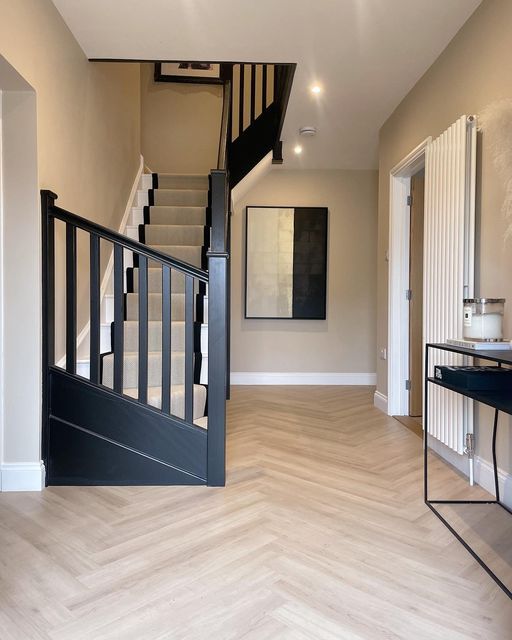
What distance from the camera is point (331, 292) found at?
5301mm

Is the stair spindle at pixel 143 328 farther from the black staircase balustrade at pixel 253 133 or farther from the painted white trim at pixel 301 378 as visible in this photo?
the painted white trim at pixel 301 378

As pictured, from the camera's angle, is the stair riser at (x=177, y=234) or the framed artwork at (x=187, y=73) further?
the framed artwork at (x=187, y=73)

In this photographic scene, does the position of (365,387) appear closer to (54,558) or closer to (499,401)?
(499,401)

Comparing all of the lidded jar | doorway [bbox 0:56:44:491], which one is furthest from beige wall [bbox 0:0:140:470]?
the lidded jar

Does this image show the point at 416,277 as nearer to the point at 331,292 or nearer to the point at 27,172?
the point at 331,292

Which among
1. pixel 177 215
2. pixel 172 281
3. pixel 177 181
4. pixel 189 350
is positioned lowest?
pixel 189 350

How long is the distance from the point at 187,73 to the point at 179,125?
0.64 metres

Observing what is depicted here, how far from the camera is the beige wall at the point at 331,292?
524 centimetres

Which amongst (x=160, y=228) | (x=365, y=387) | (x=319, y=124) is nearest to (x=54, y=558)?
(x=160, y=228)

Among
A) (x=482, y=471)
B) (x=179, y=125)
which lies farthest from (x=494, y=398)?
(x=179, y=125)

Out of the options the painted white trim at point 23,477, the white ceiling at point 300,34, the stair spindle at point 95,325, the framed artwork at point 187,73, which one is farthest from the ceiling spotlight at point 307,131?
the painted white trim at point 23,477

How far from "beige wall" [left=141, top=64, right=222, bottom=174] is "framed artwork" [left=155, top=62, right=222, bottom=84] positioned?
0.06m

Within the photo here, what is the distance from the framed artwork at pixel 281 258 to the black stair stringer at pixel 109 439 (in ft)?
10.3

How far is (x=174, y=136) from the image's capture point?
513 cm
